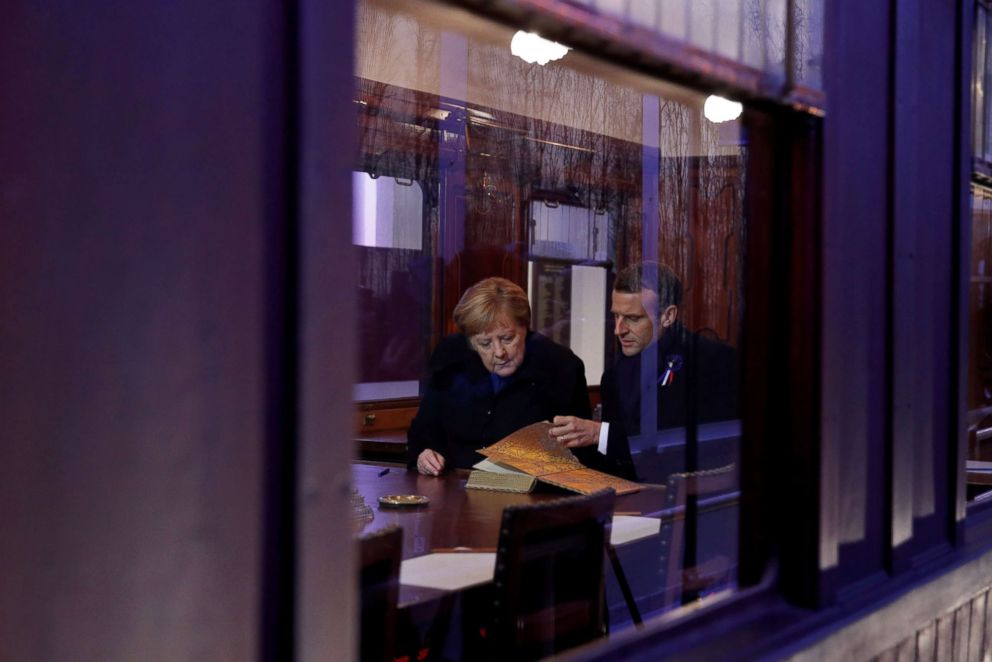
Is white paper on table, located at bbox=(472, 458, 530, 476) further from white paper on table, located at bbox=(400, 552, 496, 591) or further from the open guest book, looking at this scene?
white paper on table, located at bbox=(400, 552, 496, 591)

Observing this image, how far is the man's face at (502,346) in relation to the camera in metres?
4.35

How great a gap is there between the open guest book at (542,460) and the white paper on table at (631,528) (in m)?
0.38

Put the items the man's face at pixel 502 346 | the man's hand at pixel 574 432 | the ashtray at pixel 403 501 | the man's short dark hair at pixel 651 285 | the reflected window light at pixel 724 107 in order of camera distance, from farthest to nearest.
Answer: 1. the man's short dark hair at pixel 651 285
2. the man's face at pixel 502 346
3. the man's hand at pixel 574 432
4. the ashtray at pixel 403 501
5. the reflected window light at pixel 724 107

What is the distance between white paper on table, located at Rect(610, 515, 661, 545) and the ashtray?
67 cm

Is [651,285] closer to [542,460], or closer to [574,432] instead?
[574,432]

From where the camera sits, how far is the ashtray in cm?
358

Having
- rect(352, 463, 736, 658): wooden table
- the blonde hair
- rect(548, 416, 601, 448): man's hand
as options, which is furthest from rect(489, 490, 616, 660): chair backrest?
the blonde hair

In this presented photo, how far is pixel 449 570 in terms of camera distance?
108 inches

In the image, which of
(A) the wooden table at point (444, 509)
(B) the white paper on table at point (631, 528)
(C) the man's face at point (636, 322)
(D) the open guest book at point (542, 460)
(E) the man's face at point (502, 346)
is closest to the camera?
(A) the wooden table at point (444, 509)

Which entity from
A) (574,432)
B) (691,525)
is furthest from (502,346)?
(691,525)

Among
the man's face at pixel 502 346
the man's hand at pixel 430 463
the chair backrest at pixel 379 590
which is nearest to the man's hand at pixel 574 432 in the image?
the man's face at pixel 502 346

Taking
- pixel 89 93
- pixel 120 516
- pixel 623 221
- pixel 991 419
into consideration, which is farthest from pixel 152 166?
pixel 623 221

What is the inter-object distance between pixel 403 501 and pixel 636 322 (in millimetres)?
1553

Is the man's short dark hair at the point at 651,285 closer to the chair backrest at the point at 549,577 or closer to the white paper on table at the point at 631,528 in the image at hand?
the white paper on table at the point at 631,528
